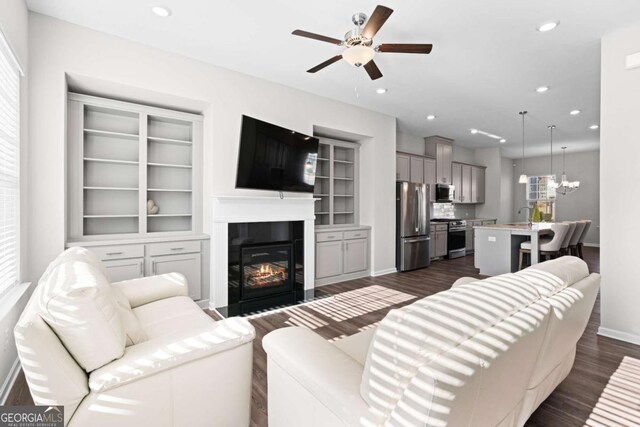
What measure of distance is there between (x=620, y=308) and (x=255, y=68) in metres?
4.51

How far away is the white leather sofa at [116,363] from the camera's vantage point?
1124mm

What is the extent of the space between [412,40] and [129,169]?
3456 mm

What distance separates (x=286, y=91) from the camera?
4.19m

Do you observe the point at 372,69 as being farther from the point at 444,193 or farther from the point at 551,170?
the point at 551,170

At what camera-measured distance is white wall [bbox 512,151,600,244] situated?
8.87 m

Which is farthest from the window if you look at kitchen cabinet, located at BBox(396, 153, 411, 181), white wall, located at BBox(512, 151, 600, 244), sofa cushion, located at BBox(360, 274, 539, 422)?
white wall, located at BBox(512, 151, 600, 244)

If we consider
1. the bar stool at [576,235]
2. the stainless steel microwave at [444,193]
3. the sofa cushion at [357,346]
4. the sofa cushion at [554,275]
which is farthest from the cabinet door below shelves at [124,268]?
the bar stool at [576,235]

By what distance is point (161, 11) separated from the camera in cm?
262

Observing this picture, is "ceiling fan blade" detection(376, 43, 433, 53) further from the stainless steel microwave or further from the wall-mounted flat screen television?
the stainless steel microwave

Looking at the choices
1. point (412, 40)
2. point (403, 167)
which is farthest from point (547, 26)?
point (403, 167)

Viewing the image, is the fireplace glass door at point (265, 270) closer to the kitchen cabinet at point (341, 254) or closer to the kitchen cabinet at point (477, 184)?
the kitchen cabinet at point (341, 254)

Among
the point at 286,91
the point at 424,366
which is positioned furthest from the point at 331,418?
the point at 286,91

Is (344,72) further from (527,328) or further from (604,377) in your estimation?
(604,377)

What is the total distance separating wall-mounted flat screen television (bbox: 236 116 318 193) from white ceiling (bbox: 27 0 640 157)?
0.76m
